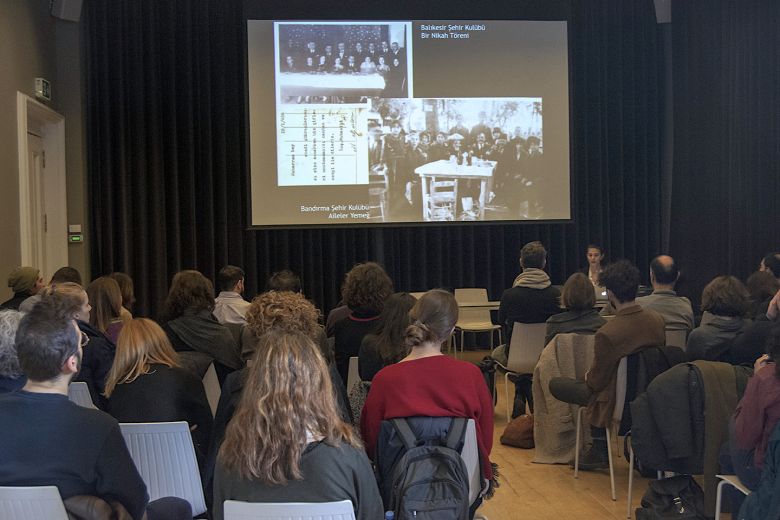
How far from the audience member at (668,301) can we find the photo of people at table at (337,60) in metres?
3.53

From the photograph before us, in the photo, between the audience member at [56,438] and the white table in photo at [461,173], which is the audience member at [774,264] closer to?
the white table in photo at [461,173]

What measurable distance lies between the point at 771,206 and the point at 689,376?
5239 millimetres

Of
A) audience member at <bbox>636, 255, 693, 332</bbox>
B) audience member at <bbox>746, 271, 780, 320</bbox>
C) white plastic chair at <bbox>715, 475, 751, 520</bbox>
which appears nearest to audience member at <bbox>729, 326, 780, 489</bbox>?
white plastic chair at <bbox>715, 475, 751, 520</bbox>

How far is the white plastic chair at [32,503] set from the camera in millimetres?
1990

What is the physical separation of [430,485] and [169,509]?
819mm

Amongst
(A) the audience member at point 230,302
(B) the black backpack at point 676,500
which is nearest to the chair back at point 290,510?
(B) the black backpack at point 676,500

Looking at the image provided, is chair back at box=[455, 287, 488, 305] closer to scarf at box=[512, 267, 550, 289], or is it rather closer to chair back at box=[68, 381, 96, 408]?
scarf at box=[512, 267, 550, 289]

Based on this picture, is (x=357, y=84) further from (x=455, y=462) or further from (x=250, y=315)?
(x=455, y=462)

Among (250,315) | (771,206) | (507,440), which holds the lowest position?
(507,440)

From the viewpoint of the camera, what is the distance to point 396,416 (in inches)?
107

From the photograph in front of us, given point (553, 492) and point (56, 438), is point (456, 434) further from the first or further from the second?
point (553, 492)

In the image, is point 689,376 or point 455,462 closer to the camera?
point 455,462

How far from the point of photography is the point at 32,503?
1997 mm

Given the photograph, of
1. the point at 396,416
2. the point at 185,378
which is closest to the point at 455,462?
the point at 396,416
